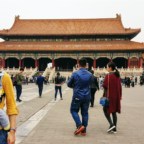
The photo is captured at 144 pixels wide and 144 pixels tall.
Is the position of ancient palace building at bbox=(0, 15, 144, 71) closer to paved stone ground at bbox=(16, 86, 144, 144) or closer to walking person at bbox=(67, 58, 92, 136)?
paved stone ground at bbox=(16, 86, 144, 144)

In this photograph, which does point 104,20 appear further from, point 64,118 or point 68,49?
point 64,118

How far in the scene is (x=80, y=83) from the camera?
8.65 metres

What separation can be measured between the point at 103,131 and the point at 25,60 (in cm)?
5954

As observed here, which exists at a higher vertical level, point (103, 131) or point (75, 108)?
point (75, 108)

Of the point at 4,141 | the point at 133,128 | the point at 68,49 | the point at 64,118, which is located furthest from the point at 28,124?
the point at 68,49

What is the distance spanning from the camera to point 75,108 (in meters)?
8.62

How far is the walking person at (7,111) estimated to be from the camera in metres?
3.81

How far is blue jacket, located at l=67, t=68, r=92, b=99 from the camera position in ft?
28.4

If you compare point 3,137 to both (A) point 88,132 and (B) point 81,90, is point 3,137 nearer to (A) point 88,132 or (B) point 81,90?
(B) point 81,90

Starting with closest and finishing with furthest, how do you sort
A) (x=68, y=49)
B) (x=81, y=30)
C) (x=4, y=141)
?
(x=4, y=141)
(x=68, y=49)
(x=81, y=30)

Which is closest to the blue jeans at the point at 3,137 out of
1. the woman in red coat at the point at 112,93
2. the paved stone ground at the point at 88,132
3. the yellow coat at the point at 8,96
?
the yellow coat at the point at 8,96

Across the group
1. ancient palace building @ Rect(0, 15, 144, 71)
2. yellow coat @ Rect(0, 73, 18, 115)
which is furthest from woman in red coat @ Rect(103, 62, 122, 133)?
ancient palace building @ Rect(0, 15, 144, 71)

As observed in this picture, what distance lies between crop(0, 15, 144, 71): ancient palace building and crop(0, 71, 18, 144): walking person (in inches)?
2243

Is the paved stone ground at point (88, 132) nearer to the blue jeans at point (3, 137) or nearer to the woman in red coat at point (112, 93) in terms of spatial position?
the woman in red coat at point (112, 93)
